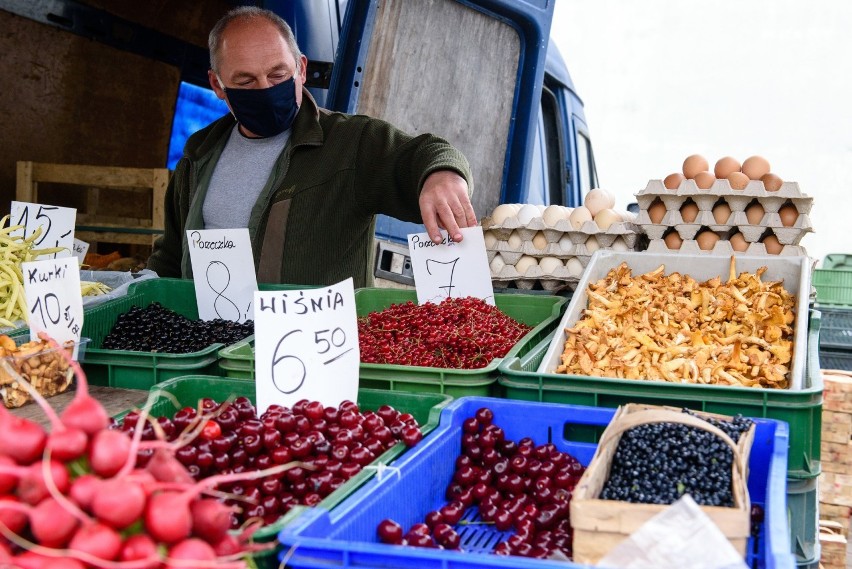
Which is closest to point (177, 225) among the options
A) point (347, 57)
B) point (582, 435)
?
point (347, 57)

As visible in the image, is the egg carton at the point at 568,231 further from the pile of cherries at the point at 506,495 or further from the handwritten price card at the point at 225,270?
the pile of cherries at the point at 506,495

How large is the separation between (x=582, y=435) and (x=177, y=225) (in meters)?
2.76

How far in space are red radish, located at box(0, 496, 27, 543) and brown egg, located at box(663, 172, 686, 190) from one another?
9.52 feet

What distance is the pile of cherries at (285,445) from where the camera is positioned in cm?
154

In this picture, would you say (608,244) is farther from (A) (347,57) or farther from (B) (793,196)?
(A) (347,57)

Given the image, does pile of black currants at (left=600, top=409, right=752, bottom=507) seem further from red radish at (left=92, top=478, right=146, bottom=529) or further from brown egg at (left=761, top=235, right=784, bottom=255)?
brown egg at (left=761, top=235, right=784, bottom=255)

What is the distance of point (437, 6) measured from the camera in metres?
4.72

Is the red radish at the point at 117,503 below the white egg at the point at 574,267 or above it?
below

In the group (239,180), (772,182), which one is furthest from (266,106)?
(772,182)

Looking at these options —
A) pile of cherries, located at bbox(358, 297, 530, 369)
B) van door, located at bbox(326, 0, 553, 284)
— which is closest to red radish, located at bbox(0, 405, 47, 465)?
pile of cherries, located at bbox(358, 297, 530, 369)

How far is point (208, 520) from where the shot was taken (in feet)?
3.39

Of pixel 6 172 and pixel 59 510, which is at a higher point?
pixel 6 172

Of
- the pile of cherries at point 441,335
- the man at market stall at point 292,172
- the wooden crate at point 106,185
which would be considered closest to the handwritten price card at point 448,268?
the pile of cherries at point 441,335

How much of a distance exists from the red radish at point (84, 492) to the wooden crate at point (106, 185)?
14.0 ft
